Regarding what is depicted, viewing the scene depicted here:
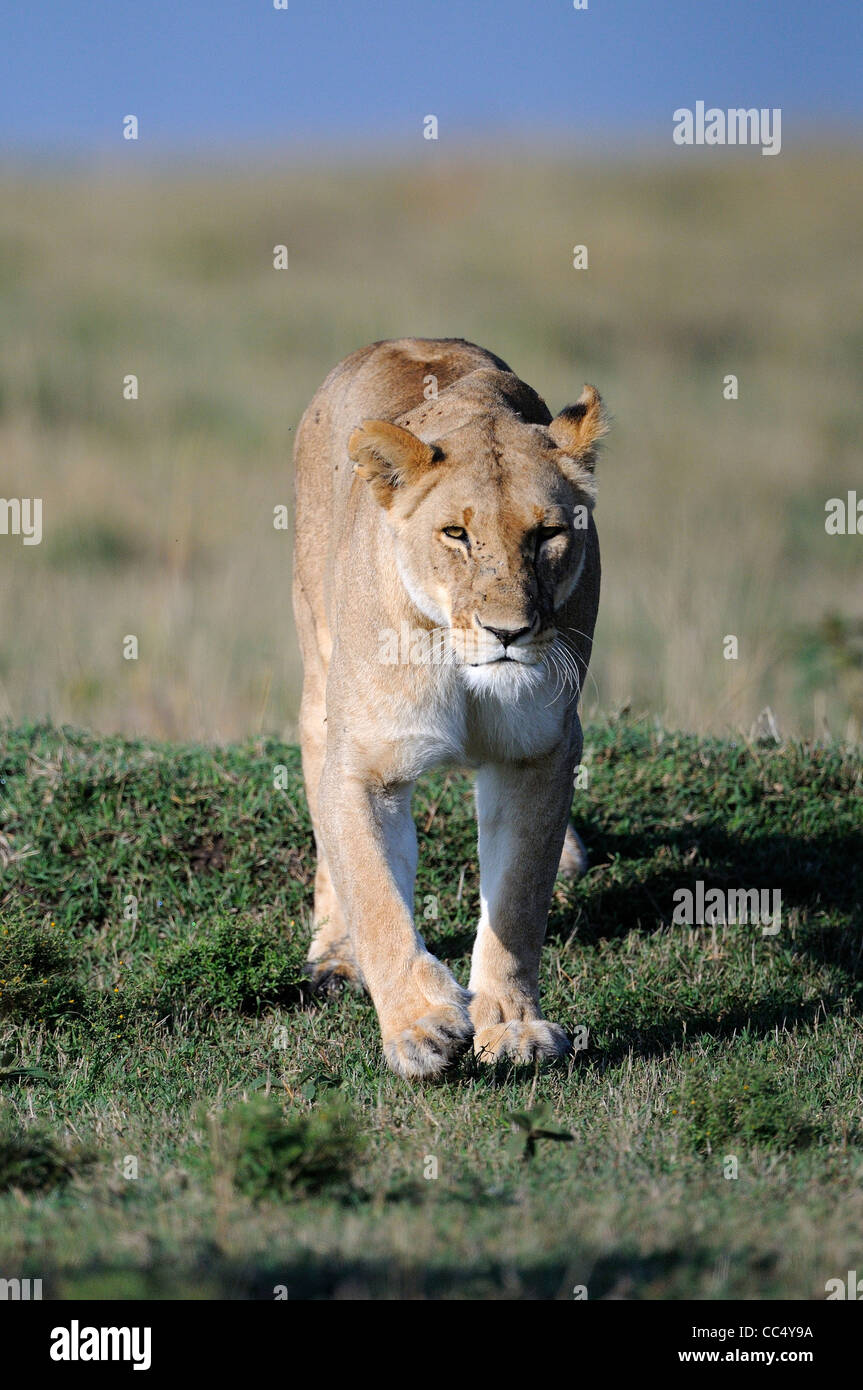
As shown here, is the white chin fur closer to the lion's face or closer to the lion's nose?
the lion's face

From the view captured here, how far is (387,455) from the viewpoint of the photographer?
197 inches

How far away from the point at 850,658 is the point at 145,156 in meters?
36.7

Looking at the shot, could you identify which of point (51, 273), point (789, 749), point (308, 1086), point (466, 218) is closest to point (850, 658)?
point (789, 749)

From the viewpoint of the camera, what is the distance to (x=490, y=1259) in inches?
135

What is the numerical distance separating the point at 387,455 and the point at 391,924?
55.6 inches

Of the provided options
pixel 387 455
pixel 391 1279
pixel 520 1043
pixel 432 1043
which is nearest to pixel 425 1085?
pixel 432 1043

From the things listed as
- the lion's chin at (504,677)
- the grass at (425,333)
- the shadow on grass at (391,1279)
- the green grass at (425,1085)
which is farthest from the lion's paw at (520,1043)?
the grass at (425,333)

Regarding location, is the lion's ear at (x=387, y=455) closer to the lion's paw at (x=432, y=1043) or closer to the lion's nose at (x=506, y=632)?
the lion's nose at (x=506, y=632)

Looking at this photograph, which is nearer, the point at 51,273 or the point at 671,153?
the point at 51,273

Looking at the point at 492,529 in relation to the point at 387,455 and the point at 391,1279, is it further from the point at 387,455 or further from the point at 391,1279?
the point at 391,1279

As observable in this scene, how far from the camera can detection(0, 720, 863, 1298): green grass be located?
11.5ft

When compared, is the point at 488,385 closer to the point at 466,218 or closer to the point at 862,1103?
the point at 862,1103

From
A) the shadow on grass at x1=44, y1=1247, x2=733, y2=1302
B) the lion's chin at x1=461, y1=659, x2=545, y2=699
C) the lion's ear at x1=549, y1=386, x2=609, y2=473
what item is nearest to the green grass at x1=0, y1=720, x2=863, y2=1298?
the shadow on grass at x1=44, y1=1247, x2=733, y2=1302

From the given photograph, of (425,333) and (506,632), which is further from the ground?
(425,333)
